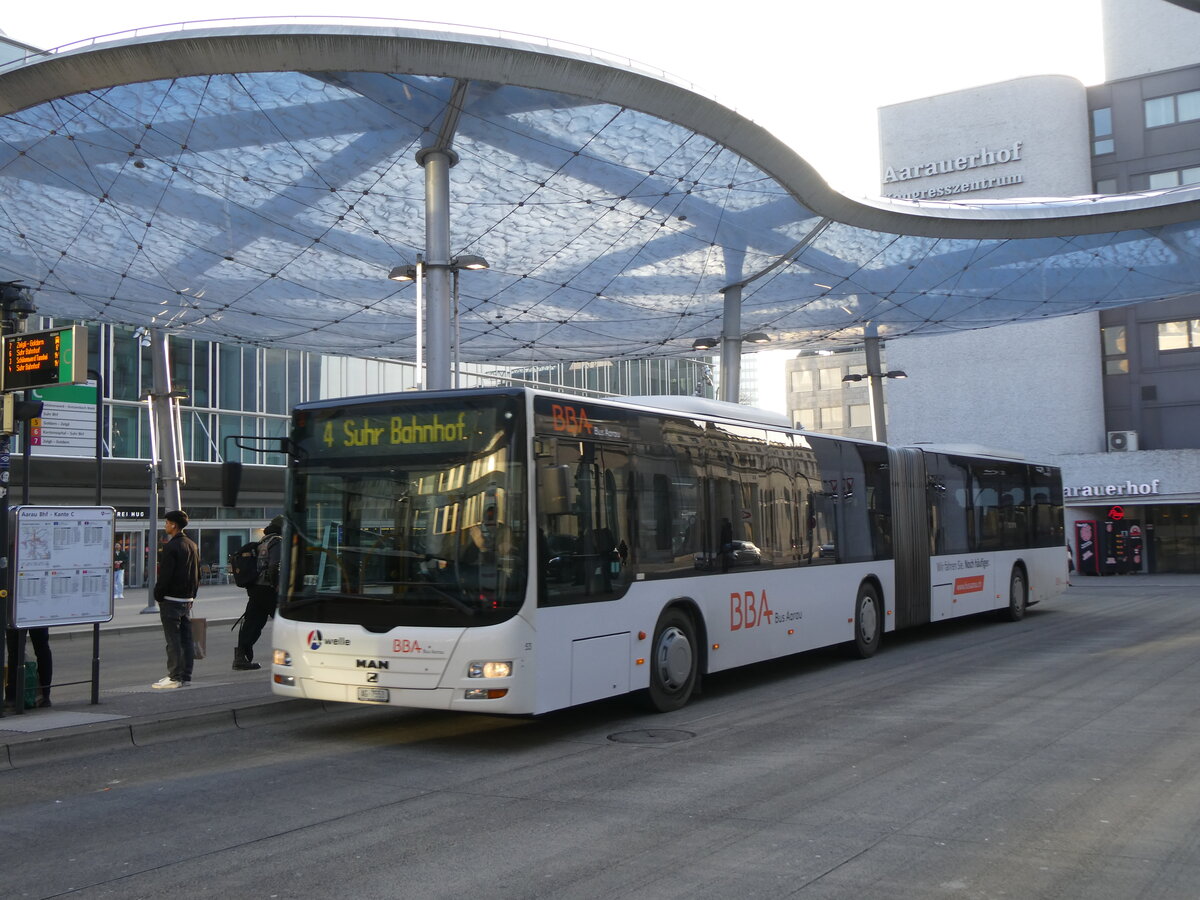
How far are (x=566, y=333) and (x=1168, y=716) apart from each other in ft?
83.7

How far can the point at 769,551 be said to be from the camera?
12.8 meters

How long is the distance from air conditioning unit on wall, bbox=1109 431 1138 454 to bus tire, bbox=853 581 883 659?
3330 cm

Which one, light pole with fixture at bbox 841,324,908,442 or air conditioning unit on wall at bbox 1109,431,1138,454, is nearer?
light pole with fixture at bbox 841,324,908,442

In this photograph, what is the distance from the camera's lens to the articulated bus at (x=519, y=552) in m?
9.02

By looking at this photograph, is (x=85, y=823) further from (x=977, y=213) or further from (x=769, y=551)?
(x=977, y=213)

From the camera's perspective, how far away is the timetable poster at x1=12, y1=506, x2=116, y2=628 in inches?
403

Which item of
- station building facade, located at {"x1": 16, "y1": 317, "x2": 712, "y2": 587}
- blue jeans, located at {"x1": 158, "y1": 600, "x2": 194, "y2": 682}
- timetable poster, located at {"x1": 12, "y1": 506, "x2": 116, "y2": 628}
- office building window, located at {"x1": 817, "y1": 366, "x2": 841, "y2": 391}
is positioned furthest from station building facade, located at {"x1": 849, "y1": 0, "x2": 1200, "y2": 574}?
timetable poster, located at {"x1": 12, "y1": 506, "x2": 116, "y2": 628}

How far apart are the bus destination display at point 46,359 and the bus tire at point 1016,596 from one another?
16442 millimetres

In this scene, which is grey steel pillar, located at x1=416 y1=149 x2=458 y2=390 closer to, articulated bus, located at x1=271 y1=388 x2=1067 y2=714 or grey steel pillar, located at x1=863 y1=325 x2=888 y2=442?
articulated bus, located at x1=271 y1=388 x2=1067 y2=714

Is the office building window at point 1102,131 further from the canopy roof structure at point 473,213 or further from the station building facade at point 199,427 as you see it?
the station building facade at point 199,427

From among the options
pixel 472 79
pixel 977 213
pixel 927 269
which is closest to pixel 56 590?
pixel 472 79

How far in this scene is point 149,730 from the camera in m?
9.77

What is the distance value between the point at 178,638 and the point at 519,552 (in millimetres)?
5269

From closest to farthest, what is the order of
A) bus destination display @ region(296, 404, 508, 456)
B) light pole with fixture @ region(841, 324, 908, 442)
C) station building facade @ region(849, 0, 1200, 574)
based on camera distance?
bus destination display @ region(296, 404, 508, 456) < light pole with fixture @ region(841, 324, 908, 442) < station building facade @ region(849, 0, 1200, 574)
